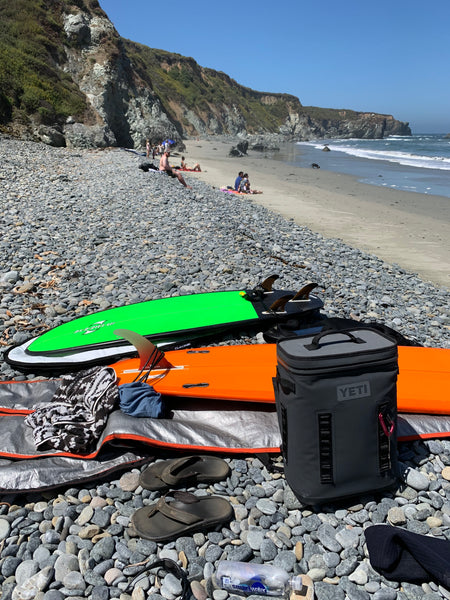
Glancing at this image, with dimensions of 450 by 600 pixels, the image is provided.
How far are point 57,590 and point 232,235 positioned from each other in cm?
760

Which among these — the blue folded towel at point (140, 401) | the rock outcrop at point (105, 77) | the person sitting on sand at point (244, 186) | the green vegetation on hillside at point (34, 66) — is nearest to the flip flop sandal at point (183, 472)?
the blue folded towel at point (140, 401)

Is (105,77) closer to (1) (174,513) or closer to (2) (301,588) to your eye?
(1) (174,513)

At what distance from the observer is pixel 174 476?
2.86 meters

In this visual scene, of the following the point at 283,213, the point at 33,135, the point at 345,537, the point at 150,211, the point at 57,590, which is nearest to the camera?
the point at 57,590

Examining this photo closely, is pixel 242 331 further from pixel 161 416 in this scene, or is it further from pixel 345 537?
pixel 345 537

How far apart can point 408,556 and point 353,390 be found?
3.10 ft

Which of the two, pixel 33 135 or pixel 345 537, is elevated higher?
pixel 33 135

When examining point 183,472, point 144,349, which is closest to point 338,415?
point 183,472

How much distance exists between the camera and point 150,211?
424 inches

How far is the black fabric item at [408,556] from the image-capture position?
2314mm

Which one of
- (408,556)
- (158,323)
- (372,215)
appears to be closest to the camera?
(408,556)

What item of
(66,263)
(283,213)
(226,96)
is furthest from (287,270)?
(226,96)

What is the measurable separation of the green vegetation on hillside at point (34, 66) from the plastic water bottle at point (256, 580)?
27.2 m

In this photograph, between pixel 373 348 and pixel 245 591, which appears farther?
pixel 373 348
